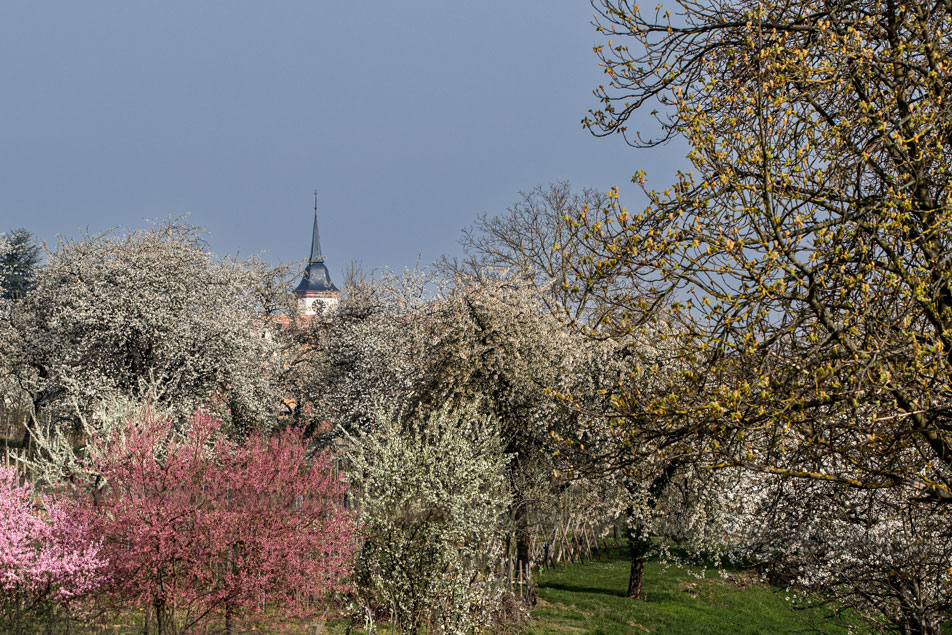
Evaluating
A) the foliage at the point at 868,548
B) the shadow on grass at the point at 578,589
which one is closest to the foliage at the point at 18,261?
the shadow on grass at the point at 578,589

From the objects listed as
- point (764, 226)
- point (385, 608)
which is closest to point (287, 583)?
point (385, 608)

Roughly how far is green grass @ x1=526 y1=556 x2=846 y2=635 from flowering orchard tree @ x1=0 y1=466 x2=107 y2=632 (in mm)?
8167

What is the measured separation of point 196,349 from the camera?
78.3 feet

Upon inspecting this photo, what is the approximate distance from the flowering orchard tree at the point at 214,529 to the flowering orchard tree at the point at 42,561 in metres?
0.28

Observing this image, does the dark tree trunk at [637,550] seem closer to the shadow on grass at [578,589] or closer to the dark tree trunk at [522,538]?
the shadow on grass at [578,589]

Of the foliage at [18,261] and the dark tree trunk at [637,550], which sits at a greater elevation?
the foliage at [18,261]

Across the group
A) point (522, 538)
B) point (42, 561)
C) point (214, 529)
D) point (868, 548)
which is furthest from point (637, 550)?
point (42, 561)

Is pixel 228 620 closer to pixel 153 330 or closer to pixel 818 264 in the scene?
pixel 818 264

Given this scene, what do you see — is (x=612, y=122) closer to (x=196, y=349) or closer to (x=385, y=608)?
(x=385, y=608)

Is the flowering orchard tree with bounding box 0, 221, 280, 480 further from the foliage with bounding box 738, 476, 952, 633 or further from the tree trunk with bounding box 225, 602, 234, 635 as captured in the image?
the foliage with bounding box 738, 476, 952, 633

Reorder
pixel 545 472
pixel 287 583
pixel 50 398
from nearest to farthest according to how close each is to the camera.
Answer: pixel 287 583, pixel 545 472, pixel 50 398

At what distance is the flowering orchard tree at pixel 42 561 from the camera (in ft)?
32.2

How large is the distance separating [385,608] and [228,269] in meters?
18.4

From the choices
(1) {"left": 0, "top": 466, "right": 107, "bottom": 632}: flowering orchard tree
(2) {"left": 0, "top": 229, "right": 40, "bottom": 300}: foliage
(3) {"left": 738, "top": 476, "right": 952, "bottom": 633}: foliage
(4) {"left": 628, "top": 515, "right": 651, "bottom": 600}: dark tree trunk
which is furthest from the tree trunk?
(2) {"left": 0, "top": 229, "right": 40, "bottom": 300}: foliage
